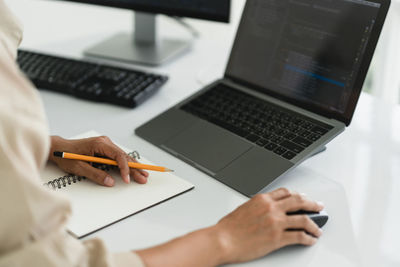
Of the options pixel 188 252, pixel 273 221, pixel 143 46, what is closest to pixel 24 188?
pixel 188 252

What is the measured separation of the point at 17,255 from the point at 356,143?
0.74 m

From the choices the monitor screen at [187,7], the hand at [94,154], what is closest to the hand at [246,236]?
the hand at [94,154]

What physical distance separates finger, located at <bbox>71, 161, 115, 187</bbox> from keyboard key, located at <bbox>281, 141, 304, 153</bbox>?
32 centimetres

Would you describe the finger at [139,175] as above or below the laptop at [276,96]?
below

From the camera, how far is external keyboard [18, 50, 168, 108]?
119 cm

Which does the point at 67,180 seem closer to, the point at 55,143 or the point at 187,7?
the point at 55,143

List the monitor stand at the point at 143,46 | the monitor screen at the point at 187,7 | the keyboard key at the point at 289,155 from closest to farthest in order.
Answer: the keyboard key at the point at 289,155, the monitor screen at the point at 187,7, the monitor stand at the point at 143,46

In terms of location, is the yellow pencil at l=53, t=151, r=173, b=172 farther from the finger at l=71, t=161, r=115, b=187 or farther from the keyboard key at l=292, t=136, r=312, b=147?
the keyboard key at l=292, t=136, r=312, b=147

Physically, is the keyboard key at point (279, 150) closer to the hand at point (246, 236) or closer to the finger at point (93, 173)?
the hand at point (246, 236)

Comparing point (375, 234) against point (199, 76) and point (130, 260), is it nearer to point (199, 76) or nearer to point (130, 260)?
point (130, 260)

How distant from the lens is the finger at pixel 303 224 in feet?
2.46

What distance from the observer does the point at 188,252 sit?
0.71 meters

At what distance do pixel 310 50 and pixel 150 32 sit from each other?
0.61 meters

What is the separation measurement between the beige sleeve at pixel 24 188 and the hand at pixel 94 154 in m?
0.31
